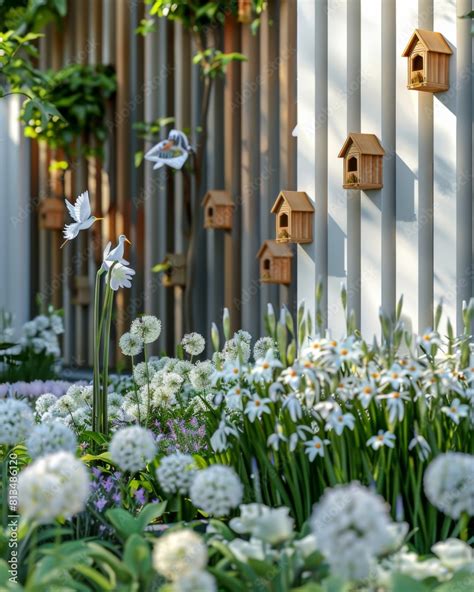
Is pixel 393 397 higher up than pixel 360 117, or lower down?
A: lower down

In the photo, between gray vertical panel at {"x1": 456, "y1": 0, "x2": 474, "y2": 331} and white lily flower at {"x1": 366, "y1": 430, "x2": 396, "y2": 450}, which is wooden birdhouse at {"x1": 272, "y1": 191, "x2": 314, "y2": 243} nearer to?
gray vertical panel at {"x1": 456, "y1": 0, "x2": 474, "y2": 331}

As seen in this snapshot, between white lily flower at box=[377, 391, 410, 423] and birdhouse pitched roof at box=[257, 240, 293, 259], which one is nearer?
white lily flower at box=[377, 391, 410, 423]

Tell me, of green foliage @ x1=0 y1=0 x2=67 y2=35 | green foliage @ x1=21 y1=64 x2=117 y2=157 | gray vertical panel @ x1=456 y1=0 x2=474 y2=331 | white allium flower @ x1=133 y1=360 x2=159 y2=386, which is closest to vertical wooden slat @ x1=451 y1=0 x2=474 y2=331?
gray vertical panel @ x1=456 y1=0 x2=474 y2=331

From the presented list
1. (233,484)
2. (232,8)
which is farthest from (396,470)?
(232,8)

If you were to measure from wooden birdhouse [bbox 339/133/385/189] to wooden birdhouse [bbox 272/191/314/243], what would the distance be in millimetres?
228

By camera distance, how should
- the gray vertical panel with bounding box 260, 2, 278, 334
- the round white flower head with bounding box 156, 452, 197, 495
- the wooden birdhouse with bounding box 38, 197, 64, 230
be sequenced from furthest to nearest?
the wooden birdhouse with bounding box 38, 197, 64, 230
the gray vertical panel with bounding box 260, 2, 278, 334
the round white flower head with bounding box 156, 452, 197, 495

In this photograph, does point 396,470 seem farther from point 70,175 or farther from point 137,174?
point 70,175

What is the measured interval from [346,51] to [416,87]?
44cm

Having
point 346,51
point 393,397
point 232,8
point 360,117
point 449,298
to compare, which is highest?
point 232,8

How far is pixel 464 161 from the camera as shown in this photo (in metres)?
3.06

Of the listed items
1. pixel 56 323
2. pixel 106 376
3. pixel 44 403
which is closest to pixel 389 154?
pixel 106 376

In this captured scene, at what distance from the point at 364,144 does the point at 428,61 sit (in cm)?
37

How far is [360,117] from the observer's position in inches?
136

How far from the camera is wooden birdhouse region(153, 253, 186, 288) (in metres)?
5.25
